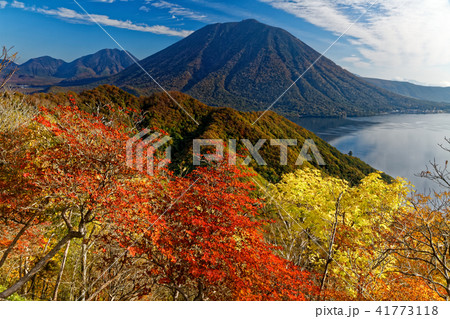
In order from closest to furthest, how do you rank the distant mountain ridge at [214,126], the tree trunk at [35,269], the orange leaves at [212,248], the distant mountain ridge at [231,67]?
the tree trunk at [35,269] → the orange leaves at [212,248] → the distant mountain ridge at [231,67] → the distant mountain ridge at [214,126]

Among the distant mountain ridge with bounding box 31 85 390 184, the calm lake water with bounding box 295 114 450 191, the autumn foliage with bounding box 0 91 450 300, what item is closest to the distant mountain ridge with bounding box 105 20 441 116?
the distant mountain ridge with bounding box 31 85 390 184

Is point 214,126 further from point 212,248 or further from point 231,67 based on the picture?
point 212,248

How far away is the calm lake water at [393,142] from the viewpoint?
55884mm

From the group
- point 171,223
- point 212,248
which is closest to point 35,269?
point 171,223

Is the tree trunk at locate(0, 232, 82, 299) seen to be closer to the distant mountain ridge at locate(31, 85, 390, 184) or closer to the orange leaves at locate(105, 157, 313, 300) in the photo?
the orange leaves at locate(105, 157, 313, 300)

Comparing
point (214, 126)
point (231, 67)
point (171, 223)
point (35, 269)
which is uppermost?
point (231, 67)

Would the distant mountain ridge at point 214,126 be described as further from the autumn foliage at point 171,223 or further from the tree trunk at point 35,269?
the tree trunk at point 35,269

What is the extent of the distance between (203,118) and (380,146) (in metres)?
63.0

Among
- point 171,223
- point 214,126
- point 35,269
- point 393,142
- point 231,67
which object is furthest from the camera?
point 393,142

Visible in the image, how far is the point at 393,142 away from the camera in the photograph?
85.8 metres

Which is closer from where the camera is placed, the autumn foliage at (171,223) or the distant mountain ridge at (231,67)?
the autumn foliage at (171,223)

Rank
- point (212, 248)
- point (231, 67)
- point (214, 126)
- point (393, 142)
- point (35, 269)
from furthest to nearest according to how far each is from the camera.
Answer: point (393, 142), point (214, 126), point (231, 67), point (212, 248), point (35, 269)

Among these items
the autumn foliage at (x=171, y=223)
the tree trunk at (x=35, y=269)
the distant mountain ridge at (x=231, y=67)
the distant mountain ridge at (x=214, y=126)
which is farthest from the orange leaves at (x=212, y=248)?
the distant mountain ridge at (x=214, y=126)

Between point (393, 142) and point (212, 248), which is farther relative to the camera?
point (393, 142)
